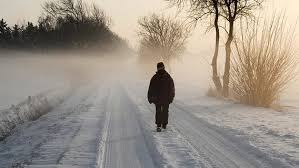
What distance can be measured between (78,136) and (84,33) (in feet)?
185

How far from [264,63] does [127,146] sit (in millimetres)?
9433

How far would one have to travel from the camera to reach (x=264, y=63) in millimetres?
17125

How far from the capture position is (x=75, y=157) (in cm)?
848

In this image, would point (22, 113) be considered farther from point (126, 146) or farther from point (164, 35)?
point (164, 35)

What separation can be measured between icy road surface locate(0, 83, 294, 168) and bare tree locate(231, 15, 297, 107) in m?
4.50

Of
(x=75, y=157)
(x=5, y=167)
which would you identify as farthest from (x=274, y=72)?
(x=5, y=167)

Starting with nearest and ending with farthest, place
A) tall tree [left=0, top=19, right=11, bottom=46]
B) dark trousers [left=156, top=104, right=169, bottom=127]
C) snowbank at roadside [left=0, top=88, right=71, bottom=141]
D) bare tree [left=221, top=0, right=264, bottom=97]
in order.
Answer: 1. dark trousers [left=156, top=104, right=169, bottom=127]
2. snowbank at roadside [left=0, top=88, right=71, bottom=141]
3. bare tree [left=221, top=0, right=264, bottom=97]
4. tall tree [left=0, top=19, right=11, bottom=46]

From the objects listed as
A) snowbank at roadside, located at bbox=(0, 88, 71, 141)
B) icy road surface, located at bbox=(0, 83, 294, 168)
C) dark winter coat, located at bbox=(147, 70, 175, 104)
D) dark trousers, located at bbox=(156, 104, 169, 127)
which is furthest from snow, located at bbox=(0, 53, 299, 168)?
dark winter coat, located at bbox=(147, 70, 175, 104)

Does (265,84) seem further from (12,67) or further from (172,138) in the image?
(12,67)

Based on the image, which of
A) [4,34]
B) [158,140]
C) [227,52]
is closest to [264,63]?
[227,52]

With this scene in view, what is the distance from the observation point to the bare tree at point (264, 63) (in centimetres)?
1675

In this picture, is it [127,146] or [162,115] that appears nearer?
[127,146]

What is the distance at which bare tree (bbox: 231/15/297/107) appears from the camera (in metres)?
16.8

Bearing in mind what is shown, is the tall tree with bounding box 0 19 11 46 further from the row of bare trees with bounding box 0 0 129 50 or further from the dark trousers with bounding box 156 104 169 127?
the dark trousers with bounding box 156 104 169 127
